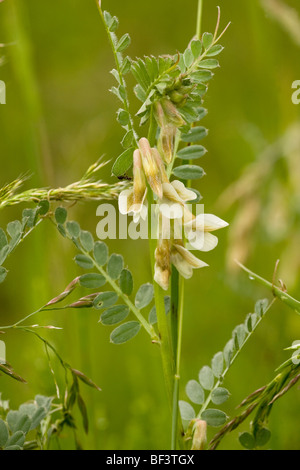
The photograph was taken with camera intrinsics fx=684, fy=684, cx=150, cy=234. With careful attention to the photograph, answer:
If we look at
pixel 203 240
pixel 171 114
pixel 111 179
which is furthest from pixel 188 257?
pixel 111 179

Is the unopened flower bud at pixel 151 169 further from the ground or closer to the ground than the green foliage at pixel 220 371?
further from the ground

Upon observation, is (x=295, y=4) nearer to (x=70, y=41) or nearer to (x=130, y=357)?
(x=70, y=41)

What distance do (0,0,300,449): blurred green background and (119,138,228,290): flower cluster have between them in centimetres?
44

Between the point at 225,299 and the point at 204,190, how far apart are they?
1.77 ft

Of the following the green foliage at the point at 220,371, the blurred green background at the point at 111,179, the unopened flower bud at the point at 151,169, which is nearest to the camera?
the unopened flower bud at the point at 151,169

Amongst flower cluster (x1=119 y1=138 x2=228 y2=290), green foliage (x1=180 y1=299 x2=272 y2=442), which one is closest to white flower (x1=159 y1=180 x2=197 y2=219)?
flower cluster (x1=119 y1=138 x2=228 y2=290)

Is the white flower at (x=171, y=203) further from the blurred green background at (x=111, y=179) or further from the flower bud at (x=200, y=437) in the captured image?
the blurred green background at (x=111, y=179)

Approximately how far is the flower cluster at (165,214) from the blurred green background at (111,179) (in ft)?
1.43

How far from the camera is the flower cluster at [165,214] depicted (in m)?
0.62

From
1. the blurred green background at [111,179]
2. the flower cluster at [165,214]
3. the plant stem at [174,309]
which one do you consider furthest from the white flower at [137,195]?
the blurred green background at [111,179]

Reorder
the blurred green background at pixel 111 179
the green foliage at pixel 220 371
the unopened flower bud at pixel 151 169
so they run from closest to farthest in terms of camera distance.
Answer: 1. the unopened flower bud at pixel 151 169
2. the green foliage at pixel 220 371
3. the blurred green background at pixel 111 179

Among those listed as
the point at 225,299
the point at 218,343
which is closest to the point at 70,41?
the point at 225,299

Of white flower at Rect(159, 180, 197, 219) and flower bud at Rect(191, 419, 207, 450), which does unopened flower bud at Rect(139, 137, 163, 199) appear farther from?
flower bud at Rect(191, 419, 207, 450)

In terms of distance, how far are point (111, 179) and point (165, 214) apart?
1.59 m
